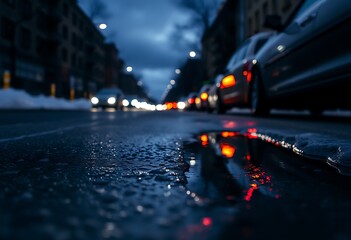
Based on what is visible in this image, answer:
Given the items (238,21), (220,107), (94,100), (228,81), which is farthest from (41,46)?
(228,81)

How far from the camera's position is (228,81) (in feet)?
29.9

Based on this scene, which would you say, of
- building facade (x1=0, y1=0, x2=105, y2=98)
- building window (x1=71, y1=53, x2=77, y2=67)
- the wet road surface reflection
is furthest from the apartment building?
building window (x1=71, y1=53, x2=77, y2=67)

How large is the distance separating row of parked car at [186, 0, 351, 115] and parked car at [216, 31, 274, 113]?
0.02 metres

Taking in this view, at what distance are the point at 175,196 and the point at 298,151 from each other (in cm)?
133

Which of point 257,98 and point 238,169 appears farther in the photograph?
point 257,98

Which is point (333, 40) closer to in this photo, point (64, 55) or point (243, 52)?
point (243, 52)

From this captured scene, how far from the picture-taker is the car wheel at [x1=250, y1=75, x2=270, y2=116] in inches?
269

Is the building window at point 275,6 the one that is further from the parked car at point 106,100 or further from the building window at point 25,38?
the building window at point 25,38

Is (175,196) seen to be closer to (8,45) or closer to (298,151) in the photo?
(298,151)

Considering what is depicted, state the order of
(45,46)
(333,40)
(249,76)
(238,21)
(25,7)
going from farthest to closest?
Answer: (238,21), (45,46), (25,7), (249,76), (333,40)

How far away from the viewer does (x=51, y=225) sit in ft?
2.69

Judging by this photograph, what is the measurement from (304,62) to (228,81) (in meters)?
4.27

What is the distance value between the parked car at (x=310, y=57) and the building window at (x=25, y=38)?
2839 centimetres

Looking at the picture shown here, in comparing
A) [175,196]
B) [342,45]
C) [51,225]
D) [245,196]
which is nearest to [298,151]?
[245,196]
